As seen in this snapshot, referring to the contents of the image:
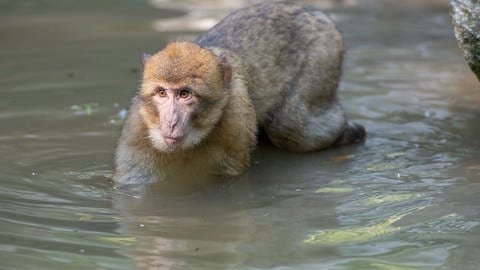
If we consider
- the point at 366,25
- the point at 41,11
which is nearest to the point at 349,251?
the point at 366,25

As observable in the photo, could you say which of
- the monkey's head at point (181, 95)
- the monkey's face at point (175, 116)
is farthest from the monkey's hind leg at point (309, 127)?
the monkey's face at point (175, 116)

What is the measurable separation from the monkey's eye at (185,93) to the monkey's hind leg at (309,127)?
1698 millimetres

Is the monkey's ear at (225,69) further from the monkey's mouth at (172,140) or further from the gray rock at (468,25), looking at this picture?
the gray rock at (468,25)

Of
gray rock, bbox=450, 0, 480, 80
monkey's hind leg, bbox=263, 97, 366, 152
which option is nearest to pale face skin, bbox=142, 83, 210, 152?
monkey's hind leg, bbox=263, 97, 366, 152

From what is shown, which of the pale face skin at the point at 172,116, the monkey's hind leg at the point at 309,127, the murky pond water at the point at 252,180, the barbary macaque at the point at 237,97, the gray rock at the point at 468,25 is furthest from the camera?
the monkey's hind leg at the point at 309,127

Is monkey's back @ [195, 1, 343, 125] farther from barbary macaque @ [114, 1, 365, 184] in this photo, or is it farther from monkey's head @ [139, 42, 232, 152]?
monkey's head @ [139, 42, 232, 152]

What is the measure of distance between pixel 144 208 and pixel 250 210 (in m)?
0.71

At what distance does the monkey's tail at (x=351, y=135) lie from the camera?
845 cm

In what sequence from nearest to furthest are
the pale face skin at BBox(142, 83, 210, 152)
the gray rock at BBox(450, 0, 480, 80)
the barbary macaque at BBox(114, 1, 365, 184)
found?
the pale face skin at BBox(142, 83, 210, 152)
the barbary macaque at BBox(114, 1, 365, 184)
the gray rock at BBox(450, 0, 480, 80)

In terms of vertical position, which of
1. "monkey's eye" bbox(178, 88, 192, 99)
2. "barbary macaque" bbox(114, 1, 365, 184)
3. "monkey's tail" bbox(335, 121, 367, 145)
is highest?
"monkey's eye" bbox(178, 88, 192, 99)

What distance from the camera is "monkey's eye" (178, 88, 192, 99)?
651 centimetres

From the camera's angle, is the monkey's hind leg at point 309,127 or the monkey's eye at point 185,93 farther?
the monkey's hind leg at point 309,127

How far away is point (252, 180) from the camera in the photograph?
24.3 feet

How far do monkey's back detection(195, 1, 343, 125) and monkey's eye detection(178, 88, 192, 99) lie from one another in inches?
50.2
